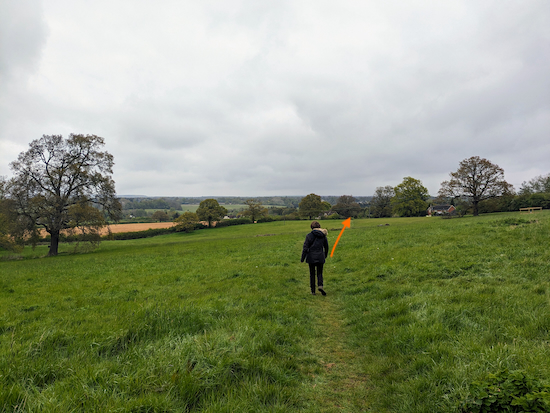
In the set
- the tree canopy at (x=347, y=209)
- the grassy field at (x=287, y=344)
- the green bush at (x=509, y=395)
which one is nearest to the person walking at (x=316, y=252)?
the grassy field at (x=287, y=344)

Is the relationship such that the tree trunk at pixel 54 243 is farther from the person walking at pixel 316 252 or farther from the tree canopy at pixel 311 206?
the tree canopy at pixel 311 206

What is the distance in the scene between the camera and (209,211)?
2803 inches

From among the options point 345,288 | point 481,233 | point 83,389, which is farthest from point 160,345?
point 481,233

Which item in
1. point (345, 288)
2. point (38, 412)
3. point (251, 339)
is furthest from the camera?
point (345, 288)

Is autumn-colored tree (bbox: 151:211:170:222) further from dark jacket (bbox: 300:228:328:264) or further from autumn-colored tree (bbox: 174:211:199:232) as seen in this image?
dark jacket (bbox: 300:228:328:264)

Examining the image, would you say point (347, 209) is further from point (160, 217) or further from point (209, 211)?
point (160, 217)

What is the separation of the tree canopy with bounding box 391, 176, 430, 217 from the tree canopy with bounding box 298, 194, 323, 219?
24.0 m

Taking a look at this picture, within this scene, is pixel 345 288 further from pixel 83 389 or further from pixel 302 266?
pixel 83 389

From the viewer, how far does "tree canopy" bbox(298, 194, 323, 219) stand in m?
83.0

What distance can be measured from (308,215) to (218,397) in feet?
266

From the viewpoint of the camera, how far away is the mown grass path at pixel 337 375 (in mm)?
3393

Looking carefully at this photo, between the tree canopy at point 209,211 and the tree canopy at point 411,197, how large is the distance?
52752 millimetres

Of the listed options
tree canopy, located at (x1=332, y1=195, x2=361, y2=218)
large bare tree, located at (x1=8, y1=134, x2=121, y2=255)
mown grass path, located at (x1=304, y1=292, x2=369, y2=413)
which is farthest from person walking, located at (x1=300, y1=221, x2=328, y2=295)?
tree canopy, located at (x1=332, y1=195, x2=361, y2=218)

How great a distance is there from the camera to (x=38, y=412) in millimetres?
2604
